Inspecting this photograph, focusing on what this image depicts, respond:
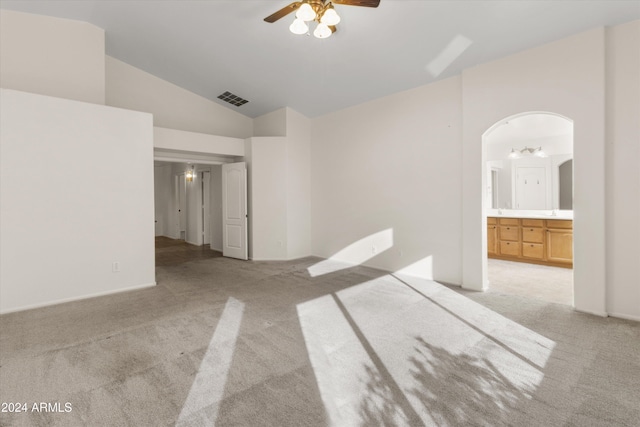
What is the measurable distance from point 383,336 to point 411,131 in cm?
361

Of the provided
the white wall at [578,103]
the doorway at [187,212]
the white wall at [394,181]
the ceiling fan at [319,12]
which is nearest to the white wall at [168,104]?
the doorway at [187,212]

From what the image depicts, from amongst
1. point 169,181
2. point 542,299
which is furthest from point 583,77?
point 169,181

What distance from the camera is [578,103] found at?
3525mm

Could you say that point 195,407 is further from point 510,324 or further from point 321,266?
point 321,266

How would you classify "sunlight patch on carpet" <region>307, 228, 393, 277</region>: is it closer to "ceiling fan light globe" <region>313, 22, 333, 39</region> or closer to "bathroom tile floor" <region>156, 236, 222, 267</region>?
"bathroom tile floor" <region>156, 236, 222, 267</region>

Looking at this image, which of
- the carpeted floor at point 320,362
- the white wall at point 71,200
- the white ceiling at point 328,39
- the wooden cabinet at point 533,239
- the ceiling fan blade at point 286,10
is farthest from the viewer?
the wooden cabinet at point 533,239

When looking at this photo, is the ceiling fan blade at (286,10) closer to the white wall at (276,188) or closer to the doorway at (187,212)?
the white wall at (276,188)

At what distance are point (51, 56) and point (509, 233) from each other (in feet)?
28.9

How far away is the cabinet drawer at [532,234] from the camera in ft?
19.7

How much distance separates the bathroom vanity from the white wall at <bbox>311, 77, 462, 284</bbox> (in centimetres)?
266

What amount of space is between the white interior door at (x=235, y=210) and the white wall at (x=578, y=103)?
193 inches

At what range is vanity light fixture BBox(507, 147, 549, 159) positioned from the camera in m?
6.38

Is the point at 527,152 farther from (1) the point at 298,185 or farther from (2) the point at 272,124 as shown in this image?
(2) the point at 272,124

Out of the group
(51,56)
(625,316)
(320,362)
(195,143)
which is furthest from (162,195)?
(625,316)
